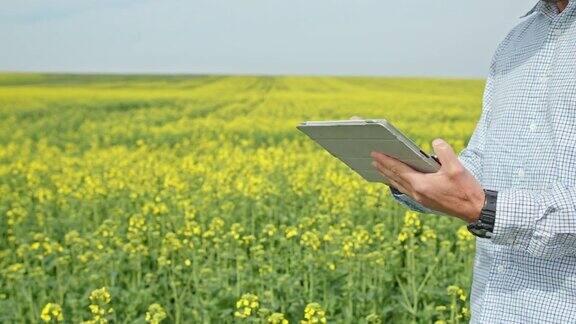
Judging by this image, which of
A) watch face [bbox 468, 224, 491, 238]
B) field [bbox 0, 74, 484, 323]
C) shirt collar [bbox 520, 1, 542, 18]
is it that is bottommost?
field [bbox 0, 74, 484, 323]

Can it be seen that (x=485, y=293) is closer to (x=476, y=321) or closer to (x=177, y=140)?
(x=476, y=321)

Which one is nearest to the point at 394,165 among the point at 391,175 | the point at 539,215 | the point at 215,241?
the point at 391,175

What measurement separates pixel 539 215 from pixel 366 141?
354 millimetres

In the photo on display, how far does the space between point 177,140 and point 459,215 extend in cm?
1315

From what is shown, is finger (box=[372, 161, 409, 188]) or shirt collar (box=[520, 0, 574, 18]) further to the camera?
shirt collar (box=[520, 0, 574, 18])

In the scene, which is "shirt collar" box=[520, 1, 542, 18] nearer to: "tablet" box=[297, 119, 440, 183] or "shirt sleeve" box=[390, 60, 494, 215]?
"shirt sleeve" box=[390, 60, 494, 215]

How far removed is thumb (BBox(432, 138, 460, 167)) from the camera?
5.57 feet

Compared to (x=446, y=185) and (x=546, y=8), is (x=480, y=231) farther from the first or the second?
(x=546, y=8)

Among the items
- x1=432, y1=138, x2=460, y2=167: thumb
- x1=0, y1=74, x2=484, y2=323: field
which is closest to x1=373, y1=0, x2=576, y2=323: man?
x1=432, y1=138, x2=460, y2=167: thumb

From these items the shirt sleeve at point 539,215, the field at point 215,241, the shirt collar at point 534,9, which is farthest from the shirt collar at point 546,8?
the field at point 215,241

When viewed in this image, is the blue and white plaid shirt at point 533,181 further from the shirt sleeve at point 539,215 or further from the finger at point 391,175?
the finger at point 391,175

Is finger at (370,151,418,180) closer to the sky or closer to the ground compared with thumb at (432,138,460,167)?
closer to the ground

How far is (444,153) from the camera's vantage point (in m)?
1.70

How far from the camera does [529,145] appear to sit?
6.28ft
